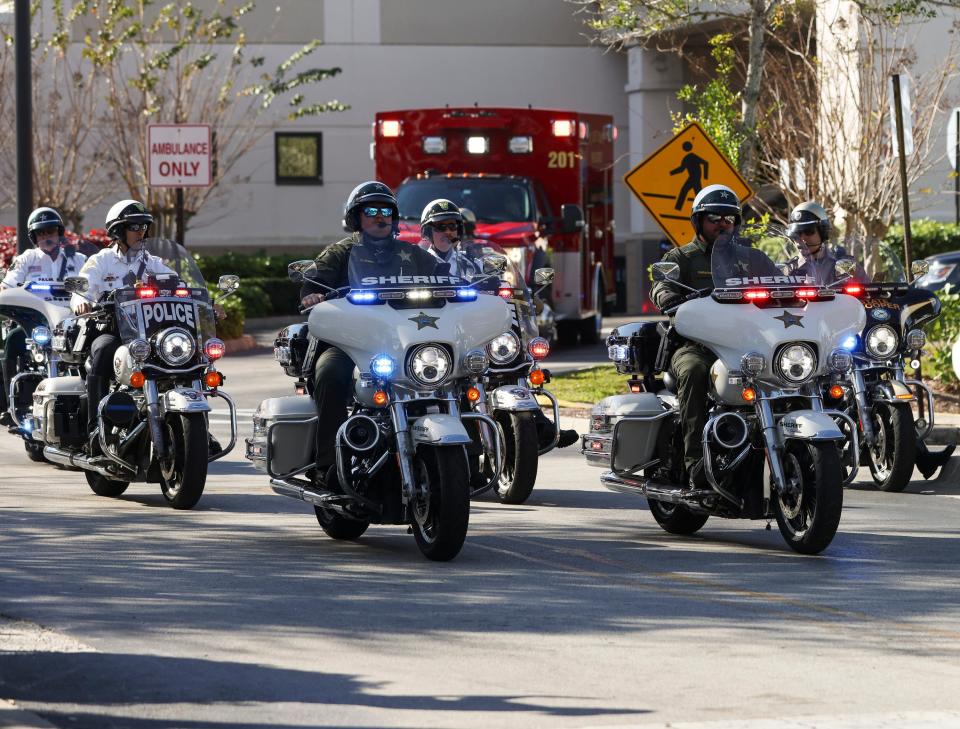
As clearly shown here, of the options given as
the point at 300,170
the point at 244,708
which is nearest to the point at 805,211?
the point at 244,708

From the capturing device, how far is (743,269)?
10867 mm

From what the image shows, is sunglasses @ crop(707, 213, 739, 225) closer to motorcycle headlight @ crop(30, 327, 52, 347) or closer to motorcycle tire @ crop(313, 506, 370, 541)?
motorcycle tire @ crop(313, 506, 370, 541)

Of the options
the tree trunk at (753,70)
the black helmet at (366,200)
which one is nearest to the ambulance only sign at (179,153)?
the tree trunk at (753,70)

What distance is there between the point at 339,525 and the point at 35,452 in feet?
17.1

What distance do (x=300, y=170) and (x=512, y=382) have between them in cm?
2876

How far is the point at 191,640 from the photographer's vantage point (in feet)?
26.1

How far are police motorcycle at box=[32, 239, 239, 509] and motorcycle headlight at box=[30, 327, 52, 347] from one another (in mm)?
1358

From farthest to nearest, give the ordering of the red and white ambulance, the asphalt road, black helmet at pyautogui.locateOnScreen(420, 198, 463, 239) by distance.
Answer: the red and white ambulance → black helmet at pyautogui.locateOnScreen(420, 198, 463, 239) → the asphalt road

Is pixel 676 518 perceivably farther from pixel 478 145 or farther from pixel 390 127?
pixel 390 127

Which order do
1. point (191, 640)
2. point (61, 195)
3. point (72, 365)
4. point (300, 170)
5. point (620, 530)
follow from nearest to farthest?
point (191, 640) → point (620, 530) → point (72, 365) → point (61, 195) → point (300, 170)

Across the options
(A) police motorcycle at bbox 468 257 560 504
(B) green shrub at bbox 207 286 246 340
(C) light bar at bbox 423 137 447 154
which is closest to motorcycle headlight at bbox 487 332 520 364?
(A) police motorcycle at bbox 468 257 560 504

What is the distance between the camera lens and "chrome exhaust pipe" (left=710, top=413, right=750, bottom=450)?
10367 millimetres

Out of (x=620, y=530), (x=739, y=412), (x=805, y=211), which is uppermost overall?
(x=805, y=211)

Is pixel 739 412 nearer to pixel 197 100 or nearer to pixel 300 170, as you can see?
pixel 197 100
